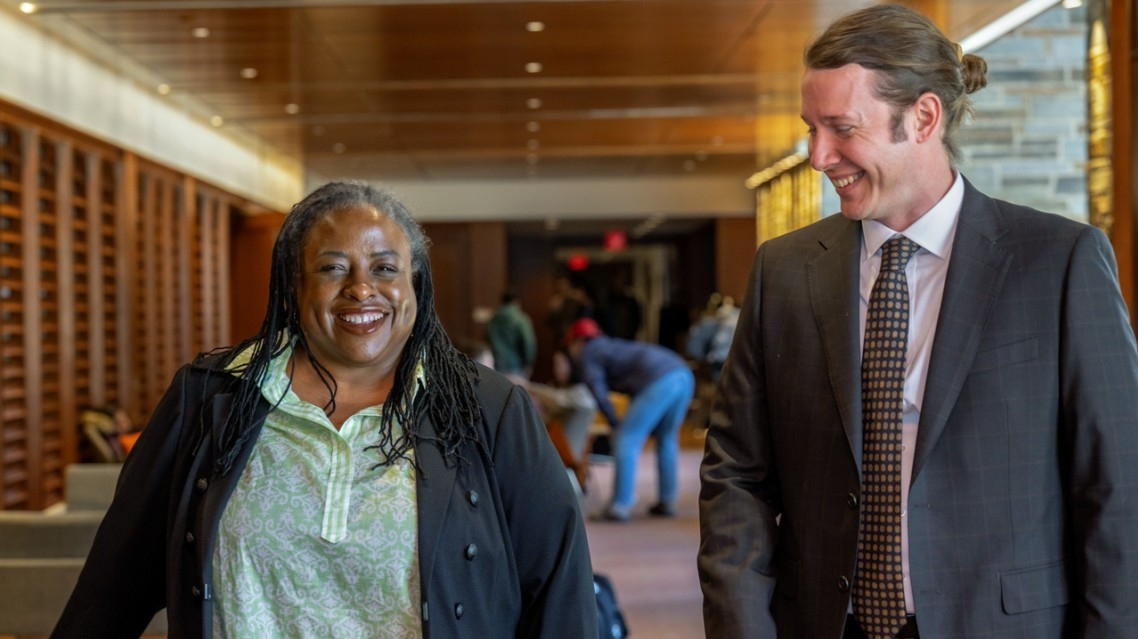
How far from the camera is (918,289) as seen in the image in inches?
82.9

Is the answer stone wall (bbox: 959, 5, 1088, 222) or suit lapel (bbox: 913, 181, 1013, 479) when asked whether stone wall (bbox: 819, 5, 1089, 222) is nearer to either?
stone wall (bbox: 959, 5, 1088, 222)

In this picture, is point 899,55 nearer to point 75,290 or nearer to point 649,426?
point 649,426

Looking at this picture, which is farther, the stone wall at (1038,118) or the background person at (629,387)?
the background person at (629,387)

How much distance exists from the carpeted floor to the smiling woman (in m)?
3.75

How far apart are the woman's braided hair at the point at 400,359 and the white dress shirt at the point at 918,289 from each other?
2.39 feet

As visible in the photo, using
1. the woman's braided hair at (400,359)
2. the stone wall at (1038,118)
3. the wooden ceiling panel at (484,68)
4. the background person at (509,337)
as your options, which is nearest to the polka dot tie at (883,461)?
the woman's braided hair at (400,359)

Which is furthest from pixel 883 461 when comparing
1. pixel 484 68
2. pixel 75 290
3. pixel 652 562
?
pixel 484 68

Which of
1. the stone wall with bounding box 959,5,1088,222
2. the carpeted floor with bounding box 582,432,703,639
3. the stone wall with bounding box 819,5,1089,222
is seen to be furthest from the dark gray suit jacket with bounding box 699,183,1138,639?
the carpeted floor with bounding box 582,432,703,639

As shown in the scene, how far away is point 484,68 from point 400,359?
8.46 metres

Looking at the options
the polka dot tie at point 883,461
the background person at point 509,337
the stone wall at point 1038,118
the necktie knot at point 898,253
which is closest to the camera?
the polka dot tie at point 883,461

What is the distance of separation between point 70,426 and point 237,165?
19.5 ft

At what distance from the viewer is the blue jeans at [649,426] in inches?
364

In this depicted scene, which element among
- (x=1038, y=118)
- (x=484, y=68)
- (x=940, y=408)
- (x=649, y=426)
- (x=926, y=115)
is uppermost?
(x=484, y=68)

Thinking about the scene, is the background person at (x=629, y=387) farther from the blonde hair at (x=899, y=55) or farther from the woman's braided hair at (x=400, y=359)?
the blonde hair at (x=899, y=55)
